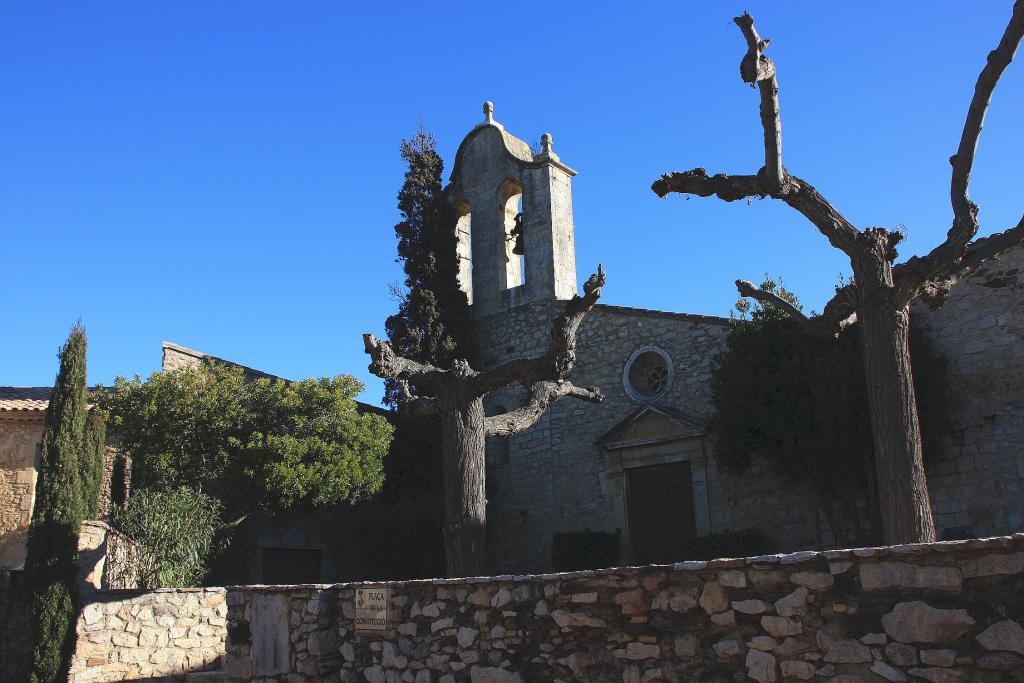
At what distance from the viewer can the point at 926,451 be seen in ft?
38.6

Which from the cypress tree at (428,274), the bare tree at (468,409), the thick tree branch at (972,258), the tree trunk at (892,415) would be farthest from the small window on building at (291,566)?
the thick tree branch at (972,258)

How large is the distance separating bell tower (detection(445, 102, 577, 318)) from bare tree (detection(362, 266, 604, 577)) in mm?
6363

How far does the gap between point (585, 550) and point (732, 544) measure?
8.76 ft

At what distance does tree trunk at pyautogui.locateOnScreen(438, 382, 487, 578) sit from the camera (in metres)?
9.29

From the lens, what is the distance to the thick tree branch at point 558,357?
9961 mm

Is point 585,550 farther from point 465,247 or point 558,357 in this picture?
point 465,247

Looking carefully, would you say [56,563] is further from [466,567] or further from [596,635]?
[596,635]

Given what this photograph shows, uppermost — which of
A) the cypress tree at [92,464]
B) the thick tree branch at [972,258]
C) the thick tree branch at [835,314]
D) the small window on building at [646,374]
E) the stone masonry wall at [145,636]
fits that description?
the small window on building at [646,374]

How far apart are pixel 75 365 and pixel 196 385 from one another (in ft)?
7.78

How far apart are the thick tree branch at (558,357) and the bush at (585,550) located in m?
5.13

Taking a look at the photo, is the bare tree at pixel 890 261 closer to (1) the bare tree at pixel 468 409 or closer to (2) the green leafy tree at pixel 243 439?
(1) the bare tree at pixel 468 409

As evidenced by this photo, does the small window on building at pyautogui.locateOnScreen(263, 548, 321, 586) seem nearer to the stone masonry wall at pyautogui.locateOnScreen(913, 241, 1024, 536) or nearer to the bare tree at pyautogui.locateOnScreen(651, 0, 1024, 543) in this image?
the stone masonry wall at pyautogui.locateOnScreen(913, 241, 1024, 536)

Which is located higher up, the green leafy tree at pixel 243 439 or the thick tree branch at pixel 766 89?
the thick tree branch at pixel 766 89

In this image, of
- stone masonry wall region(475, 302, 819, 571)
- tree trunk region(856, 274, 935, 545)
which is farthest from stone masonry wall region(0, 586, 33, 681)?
tree trunk region(856, 274, 935, 545)
